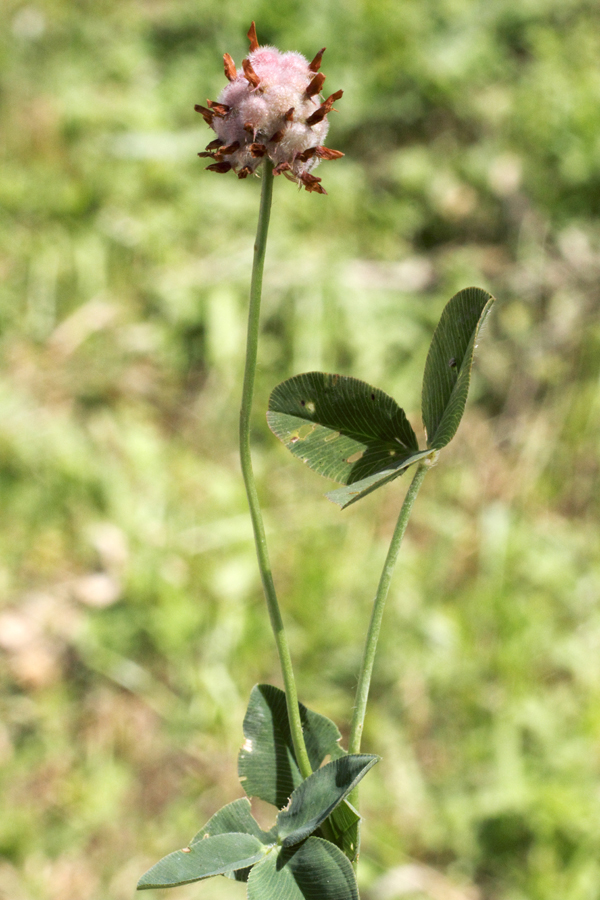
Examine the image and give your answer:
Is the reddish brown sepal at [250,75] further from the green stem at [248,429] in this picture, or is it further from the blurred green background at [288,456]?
the blurred green background at [288,456]

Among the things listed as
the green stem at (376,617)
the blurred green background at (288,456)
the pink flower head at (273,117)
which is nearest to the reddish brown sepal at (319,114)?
the pink flower head at (273,117)

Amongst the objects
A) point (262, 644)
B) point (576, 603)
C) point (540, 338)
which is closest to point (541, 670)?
point (576, 603)

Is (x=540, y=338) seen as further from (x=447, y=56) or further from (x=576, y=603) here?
(x=447, y=56)

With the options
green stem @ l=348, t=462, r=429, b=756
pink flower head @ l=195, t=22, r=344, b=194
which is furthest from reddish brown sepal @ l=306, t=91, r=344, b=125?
green stem @ l=348, t=462, r=429, b=756

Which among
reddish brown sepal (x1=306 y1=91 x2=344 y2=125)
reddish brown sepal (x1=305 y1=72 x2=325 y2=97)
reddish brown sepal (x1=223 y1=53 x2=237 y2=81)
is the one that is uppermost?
reddish brown sepal (x1=223 y1=53 x2=237 y2=81)

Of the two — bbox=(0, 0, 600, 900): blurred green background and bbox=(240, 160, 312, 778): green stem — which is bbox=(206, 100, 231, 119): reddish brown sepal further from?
bbox=(0, 0, 600, 900): blurred green background
